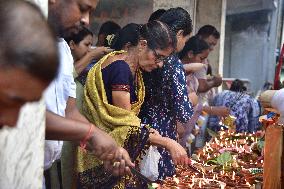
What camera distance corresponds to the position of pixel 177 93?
13.5 ft

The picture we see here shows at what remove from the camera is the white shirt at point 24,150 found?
185 cm

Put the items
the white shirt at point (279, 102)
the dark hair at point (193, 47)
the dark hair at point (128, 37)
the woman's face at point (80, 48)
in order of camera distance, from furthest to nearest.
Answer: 1. the dark hair at point (193, 47)
2. the woman's face at point (80, 48)
3. the dark hair at point (128, 37)
4. the white shirt at point (279, 102)

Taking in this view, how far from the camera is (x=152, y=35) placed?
12.5ft

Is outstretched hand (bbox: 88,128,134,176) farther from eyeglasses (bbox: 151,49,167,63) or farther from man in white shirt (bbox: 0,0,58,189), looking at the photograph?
eyeglasses (bbox: 151,49,167,63)

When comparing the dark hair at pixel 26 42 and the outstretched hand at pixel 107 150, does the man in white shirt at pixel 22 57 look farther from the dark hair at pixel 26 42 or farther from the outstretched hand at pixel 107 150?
the outstretched hand at pixel 107 150

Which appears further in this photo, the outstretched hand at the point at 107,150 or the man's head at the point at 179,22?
the man's head at the point at 179,22

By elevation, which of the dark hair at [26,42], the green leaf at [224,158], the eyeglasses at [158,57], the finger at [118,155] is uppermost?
the dark hair at [26,42]

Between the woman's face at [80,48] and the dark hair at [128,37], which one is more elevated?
the dark hair at [128,37]

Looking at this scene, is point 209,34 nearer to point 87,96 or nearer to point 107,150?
point 87,96

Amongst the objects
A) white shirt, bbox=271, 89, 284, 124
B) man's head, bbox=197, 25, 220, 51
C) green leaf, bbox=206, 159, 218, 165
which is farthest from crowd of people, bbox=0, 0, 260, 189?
man's head, bbox=197, 25, 220, 51

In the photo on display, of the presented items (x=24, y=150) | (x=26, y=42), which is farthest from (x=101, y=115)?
(x=26, y=42)

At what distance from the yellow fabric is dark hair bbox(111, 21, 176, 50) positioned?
32cm

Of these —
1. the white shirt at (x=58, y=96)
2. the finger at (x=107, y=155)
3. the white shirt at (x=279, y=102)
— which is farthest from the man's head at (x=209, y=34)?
the finger at (x=107, y=155)

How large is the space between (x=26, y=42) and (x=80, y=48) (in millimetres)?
3254
